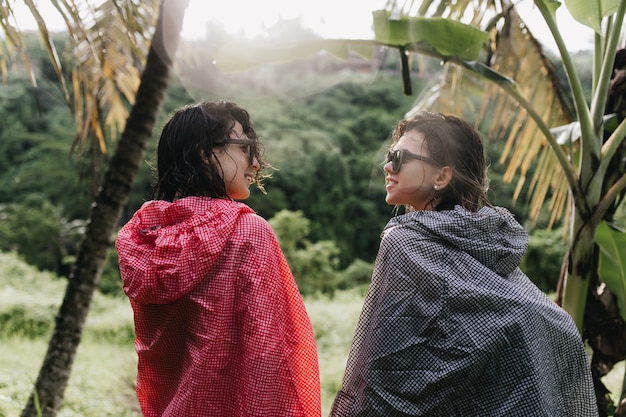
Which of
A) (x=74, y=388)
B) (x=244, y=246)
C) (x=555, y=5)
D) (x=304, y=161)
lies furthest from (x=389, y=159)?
(x=304, y=161)

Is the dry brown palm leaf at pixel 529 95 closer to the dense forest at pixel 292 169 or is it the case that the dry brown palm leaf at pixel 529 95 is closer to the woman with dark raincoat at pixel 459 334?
the woman with dark raincoat at pixel 459 334

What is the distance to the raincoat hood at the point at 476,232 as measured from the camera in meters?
1.58

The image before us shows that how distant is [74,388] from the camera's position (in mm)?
5453

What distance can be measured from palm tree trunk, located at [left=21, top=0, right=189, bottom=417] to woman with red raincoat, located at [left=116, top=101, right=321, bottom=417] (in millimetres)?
1536

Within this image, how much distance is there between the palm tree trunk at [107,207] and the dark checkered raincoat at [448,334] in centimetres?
187

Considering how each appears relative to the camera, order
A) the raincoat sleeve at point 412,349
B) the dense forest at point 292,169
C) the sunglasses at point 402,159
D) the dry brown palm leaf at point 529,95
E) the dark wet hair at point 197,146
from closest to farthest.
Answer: the raincoat sleeve at point 412,349, the dark wet hair at point 197,146, the sunglasses at point 402,159, the dry brown palm leaf at point 529,95, the dense forest at point 292,169

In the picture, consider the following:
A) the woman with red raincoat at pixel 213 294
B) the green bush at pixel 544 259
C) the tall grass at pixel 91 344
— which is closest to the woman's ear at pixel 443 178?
the woman with red raincoat at pixel 213 294

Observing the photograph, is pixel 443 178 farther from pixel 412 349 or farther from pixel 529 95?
pixel 529 95

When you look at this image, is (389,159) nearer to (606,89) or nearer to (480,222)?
(480,222)

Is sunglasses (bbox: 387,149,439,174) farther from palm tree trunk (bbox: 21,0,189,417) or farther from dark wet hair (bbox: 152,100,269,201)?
palm tree trunk (bbox: 21,0,189,417)

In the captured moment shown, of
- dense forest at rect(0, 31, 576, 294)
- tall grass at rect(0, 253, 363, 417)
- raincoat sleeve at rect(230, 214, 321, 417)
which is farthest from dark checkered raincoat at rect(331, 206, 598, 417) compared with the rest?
dense forest at rect(0, 31, 576, 294)

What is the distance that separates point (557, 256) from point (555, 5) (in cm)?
1047

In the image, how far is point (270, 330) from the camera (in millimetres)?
1510

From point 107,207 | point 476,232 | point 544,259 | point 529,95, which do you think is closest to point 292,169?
point 544,259
